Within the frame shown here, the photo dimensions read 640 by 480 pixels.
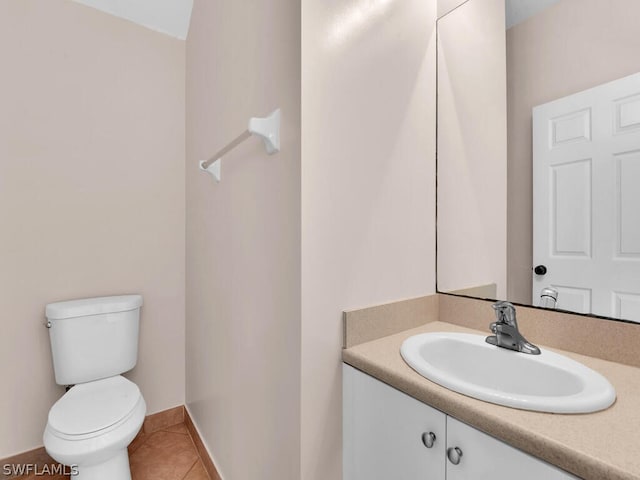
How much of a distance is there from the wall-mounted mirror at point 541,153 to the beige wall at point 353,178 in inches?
5.6

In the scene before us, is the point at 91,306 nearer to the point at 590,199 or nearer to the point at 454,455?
the point at 454,455

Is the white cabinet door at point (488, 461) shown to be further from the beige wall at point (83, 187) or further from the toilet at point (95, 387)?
the beige wall at point (83, 187)

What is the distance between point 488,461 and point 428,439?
13 cm

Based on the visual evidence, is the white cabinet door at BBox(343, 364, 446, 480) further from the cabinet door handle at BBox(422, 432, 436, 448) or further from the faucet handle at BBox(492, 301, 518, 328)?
the faucet handle at BBox(492, 301, 518, 328)

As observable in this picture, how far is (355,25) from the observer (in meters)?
0.93

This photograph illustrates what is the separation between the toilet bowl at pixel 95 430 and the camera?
3.67ft

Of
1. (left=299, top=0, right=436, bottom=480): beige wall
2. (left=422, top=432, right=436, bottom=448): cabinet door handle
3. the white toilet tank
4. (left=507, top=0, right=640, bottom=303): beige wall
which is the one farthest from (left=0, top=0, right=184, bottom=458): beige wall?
(left=507, top=0, right=640, bottom=303): beige wall

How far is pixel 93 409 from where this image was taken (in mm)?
1260

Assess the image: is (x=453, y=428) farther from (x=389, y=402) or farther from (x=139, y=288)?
(x=139, y=288)

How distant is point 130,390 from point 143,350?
0.41m

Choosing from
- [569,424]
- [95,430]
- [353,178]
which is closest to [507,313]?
[569,424]

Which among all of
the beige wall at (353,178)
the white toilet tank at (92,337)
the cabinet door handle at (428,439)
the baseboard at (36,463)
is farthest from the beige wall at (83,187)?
the cabinet door handle at (428,439)

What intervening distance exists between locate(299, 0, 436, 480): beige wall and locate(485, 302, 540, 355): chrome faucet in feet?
0.97

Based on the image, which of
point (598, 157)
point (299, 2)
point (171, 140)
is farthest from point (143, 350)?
point (598, 157)
